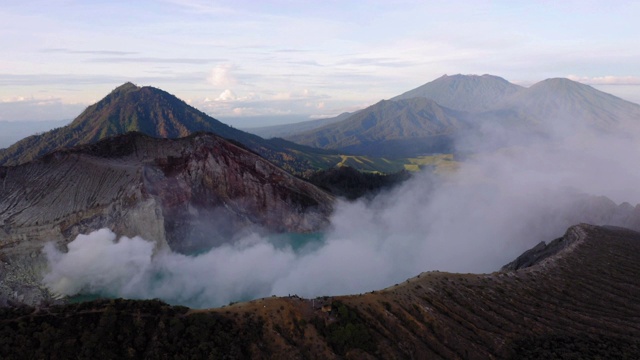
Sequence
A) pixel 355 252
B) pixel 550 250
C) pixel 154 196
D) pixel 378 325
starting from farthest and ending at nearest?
pixel 154 196
pixel 355 252
pixel 550 250
pixel 378 325

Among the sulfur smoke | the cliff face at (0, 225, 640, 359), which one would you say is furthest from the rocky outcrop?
the cliff face at (0, 225, 640, 359)

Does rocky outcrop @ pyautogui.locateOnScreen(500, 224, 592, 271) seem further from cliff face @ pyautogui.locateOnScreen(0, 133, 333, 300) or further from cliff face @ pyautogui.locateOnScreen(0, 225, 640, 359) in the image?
cliff face @ pyautogui.locateOnScreen(0, 133, 333, 300)

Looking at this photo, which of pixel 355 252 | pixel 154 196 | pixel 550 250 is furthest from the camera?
pixel 154 196

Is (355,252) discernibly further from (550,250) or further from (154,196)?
(154,196)

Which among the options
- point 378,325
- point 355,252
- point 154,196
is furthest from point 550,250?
point 154,196

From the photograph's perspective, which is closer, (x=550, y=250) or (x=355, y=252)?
(x=550, y=250)

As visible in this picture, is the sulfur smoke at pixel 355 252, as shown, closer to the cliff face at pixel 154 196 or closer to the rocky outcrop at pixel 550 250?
the cliff face at pixel 154 196

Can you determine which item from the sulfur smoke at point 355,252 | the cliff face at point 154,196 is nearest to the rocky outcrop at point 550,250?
the sulfur smoke at point 355,252

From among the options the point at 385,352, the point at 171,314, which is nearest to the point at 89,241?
the point at 171,314
